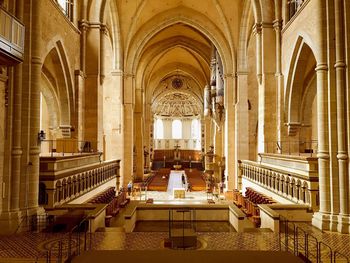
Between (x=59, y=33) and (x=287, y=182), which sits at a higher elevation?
(x=59, y=33)

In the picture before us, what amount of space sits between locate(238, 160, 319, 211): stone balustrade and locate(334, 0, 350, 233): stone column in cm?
157

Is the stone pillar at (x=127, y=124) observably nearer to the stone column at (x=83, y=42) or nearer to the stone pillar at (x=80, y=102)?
the stone column at (x=83, y=42)

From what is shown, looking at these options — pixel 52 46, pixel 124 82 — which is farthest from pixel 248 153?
pixel 52 46

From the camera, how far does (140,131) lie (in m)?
32.2

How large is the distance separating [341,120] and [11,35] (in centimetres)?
910

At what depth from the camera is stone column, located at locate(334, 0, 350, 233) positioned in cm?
932

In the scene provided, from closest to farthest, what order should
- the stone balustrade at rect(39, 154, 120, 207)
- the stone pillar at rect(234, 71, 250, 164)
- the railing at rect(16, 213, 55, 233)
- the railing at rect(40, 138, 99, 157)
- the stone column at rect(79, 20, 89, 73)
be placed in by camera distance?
the railing at rect(16, 213, 55, 233) → the stone balustrade at rect(39, 154, 120, 207) → the railing at rect(40, 138, 99, 157) → the stone column at rect(79, 20, 89, 73) → the stone pillar at rect(234, 71, 250, 164)

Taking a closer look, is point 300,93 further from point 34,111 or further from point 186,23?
point 186,23

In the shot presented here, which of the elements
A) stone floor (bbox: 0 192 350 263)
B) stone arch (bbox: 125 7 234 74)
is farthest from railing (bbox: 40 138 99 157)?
stone arch (bbox: 125 7 234 74)

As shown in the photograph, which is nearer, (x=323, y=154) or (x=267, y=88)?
(x=323, y=154)

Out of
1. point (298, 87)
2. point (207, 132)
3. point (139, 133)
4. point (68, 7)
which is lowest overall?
point (139, 133)

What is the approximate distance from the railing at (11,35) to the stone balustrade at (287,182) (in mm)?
9426

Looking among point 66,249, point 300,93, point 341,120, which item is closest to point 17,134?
point 66,249

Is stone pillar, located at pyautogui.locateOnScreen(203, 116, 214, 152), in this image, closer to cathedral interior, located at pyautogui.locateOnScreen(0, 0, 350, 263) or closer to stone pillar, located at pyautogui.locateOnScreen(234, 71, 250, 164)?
cathedral interior, located at pyautogui.locateOnScreen(0, 0, 350, 263)
